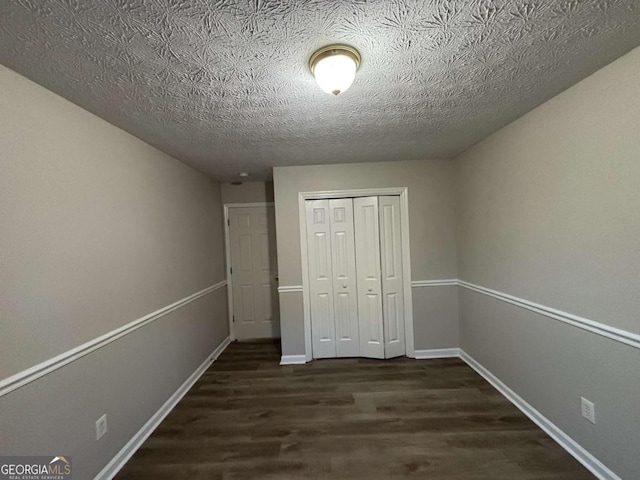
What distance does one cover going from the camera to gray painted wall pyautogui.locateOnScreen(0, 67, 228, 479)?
1251 millimetres

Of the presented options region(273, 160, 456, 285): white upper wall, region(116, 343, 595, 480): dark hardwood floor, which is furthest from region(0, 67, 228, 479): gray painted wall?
region(273, 160, 456, 285): white upper wall

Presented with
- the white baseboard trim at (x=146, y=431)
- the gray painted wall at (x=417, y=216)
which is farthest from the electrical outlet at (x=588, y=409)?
the white baseboard trim at (x=146, y=431)

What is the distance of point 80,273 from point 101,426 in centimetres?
94

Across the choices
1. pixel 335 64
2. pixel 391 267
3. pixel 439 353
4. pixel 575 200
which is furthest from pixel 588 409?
pixel 335 64

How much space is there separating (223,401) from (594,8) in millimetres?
3371

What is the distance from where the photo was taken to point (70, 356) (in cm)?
147

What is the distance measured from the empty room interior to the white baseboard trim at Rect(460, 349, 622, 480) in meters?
0.01

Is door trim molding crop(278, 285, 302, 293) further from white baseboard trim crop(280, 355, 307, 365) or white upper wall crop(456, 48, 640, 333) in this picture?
white upper wall crop(456, 48, 640, 333)

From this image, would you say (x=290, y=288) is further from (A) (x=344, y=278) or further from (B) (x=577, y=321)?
(B) (x=577, y=321)

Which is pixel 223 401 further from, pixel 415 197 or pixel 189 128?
pixel 415 197

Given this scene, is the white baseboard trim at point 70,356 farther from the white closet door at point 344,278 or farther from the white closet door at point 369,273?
the white closet door at point 369,273

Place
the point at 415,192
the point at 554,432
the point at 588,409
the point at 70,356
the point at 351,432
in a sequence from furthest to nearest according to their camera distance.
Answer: the point at 415,192
the point at 351,432
the point at 554,432
the point at 588,409
the point at 70,356

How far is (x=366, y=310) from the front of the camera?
3264 mm

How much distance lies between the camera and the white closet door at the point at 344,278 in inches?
128
